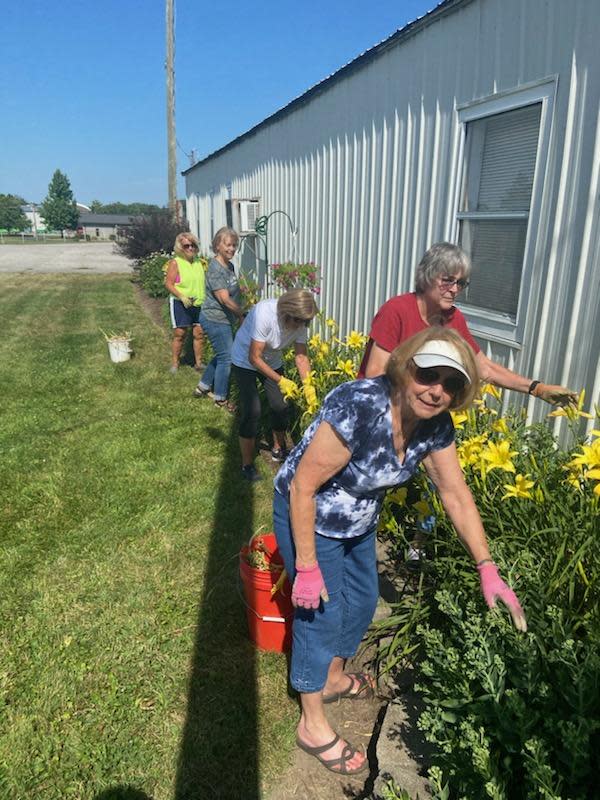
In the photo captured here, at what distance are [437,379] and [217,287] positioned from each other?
176 inches

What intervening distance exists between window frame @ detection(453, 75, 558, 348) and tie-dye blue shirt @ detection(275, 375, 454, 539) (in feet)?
6.66

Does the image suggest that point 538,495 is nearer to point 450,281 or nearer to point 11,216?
point 450,281

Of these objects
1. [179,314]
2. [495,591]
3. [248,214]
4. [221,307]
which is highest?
A: [248,214]

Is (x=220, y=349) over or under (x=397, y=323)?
under

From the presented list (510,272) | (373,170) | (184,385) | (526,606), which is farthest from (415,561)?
(184,385)

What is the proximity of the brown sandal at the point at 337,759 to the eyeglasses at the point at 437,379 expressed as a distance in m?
1.52

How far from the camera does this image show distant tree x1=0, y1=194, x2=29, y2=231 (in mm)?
105625

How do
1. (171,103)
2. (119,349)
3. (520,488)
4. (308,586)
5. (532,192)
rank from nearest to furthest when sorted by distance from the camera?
1. (308,586)
2. (520,488)
3. (532,192)
4. (119,349)
5. (171,103)

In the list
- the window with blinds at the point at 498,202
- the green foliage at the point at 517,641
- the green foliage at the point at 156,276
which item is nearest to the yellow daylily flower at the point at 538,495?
the green foliage at the point at 517,641

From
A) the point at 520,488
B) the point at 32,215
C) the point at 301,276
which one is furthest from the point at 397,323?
the point at 32,215

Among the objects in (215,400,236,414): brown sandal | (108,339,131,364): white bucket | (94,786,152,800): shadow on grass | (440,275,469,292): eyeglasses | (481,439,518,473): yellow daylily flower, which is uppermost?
(440,275,469,292): eyeglasses

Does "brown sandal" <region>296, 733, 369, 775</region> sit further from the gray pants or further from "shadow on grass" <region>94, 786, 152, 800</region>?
the gray pants

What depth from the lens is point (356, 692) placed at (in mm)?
2557

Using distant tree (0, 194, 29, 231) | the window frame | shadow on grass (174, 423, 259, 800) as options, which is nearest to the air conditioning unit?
the window frame
